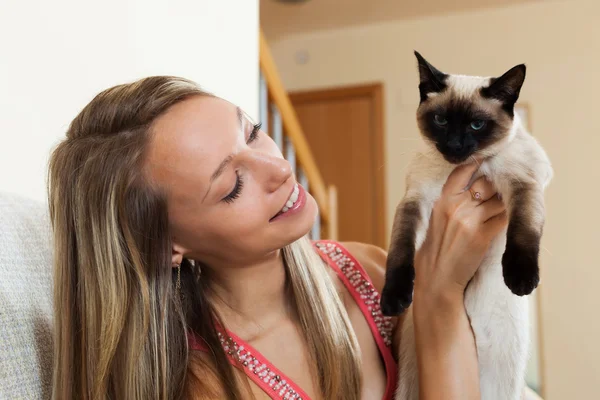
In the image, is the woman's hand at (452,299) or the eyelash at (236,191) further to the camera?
the woman's hand at (452,299)

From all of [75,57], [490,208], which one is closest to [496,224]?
[490,208]

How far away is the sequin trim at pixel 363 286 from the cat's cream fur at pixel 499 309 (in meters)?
0.07

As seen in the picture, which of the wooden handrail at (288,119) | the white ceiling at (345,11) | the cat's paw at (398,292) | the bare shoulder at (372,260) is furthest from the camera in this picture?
the white ceiling at (345,11)

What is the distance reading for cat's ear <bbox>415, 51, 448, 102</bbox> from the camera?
1.20 m

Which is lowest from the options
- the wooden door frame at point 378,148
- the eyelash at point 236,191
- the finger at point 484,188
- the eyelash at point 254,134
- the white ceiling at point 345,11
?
the wooden door frame at point 378,148

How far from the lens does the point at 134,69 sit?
1.47 m

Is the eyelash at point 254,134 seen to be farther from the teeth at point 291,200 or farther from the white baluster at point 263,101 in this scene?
the white baluster at point 263,101

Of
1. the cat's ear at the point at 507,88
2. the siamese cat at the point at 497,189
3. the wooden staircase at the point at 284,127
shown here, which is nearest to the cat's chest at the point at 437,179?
the siamese cat at the point at 497,189

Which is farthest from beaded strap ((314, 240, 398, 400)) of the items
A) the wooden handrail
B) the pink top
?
the wooden handrail

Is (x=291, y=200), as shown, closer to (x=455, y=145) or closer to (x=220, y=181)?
(x=220, y=181)

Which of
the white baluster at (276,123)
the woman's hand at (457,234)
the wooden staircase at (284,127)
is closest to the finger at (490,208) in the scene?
the woman's hand at (457,234)

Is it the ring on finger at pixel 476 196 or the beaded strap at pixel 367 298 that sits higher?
the ring on finger at pixel 476 196

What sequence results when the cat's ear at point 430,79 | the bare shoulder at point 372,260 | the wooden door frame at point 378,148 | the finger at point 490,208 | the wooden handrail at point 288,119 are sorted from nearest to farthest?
the finger at point 490,208 < the cat's ear at point 430,79 < the bare shoulder at point 372,260 < the wooden handrail at point 288,119 < the wooden door frame at point 378,148

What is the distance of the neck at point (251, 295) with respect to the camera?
1122 mm
